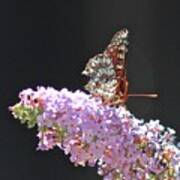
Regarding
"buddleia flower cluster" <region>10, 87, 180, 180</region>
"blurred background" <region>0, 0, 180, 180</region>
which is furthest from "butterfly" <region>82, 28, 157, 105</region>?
"blurred background" <region>0, 0, 180, 180</region>

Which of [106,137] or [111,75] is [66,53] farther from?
[106,137]

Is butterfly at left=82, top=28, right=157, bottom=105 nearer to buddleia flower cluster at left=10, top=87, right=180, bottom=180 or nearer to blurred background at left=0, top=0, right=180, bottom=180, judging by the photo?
buddleia flower cluster at left=10, top=87, right=180, bottom=180

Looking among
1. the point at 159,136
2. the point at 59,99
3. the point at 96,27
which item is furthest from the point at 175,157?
the point at 96,27

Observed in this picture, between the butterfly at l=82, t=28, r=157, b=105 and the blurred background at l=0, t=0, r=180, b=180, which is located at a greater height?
the blurred background at l=0, t=0, r=180, b=180

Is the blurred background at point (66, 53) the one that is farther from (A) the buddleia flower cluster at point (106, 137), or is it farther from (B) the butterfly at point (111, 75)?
(A) the buddleia flower cluster at point (106, 137)

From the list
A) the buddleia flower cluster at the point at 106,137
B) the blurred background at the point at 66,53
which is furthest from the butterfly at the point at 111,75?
the blurred background at the point at 66,53

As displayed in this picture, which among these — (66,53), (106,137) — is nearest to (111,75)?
(106,137)

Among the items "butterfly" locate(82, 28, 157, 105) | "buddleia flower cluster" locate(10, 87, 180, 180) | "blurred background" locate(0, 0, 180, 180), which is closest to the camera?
"buddleia flower cluster" locate(10, 87, 180, 180)
